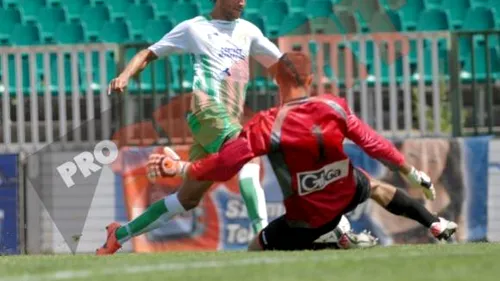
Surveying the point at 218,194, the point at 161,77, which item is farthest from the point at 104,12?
the point at 218,194

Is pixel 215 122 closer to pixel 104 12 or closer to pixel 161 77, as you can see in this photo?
pixel 161 77

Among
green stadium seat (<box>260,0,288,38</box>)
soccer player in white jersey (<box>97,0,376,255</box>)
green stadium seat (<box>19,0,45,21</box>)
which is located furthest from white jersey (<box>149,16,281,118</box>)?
green stadium seat (<box>19,0,45,21</box>)

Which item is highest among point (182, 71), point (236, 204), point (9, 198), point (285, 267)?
point (182, 71)

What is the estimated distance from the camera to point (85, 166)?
524 inches

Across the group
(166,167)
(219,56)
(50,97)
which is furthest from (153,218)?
(50,97)

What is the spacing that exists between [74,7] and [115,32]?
2.09 feet

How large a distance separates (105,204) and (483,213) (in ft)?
10.9

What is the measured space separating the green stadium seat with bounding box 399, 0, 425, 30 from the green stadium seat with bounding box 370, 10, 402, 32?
19cm

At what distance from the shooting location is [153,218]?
→ 411 inches

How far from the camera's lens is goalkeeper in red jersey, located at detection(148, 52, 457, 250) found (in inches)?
343

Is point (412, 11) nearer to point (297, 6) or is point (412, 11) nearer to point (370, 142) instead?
point (297, 6)

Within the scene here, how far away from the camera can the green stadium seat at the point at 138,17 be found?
55.4 feet

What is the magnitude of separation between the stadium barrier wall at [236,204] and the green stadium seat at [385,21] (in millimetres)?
3399

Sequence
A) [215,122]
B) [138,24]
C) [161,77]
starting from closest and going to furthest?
[215,122]
[161,77]
[138,24]
